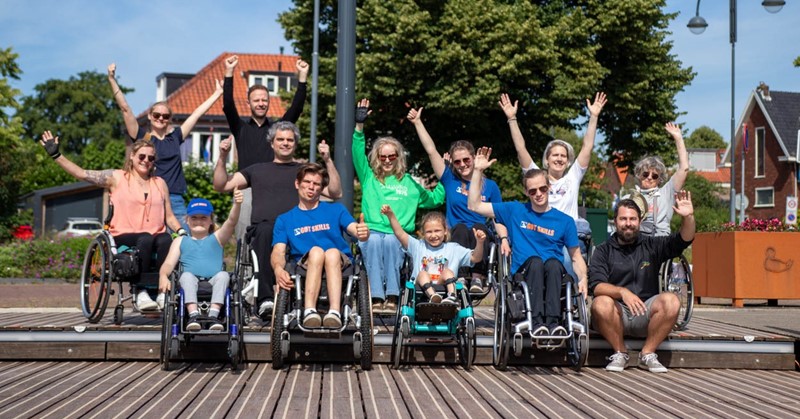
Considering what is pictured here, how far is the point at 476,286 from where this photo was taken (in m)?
7.19

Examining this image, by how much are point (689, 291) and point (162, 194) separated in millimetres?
4412

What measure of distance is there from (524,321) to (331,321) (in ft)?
4.43

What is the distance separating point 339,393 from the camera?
5.86 m

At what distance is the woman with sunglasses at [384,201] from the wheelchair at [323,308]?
743 millimetres

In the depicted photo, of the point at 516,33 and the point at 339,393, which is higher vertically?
the point at 516,33

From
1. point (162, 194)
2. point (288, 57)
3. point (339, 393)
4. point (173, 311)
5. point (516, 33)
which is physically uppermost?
point (288, 57)

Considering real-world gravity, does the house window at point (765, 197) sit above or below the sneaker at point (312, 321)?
above

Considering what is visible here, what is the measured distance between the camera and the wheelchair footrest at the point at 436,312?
6.72 meters

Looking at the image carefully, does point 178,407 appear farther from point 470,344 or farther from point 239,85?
point 239,85

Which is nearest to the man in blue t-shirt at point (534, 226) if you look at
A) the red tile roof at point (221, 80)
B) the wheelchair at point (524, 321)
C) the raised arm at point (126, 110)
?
the wheelchair at point (524, 321)

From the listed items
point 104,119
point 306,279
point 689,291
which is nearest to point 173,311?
point 306,279

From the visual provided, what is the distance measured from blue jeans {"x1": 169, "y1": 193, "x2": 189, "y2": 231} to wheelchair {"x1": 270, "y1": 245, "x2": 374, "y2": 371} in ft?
5.75

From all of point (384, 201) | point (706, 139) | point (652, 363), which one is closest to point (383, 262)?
point (384, 201)

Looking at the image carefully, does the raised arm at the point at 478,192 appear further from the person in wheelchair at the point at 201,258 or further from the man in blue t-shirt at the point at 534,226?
the person in wheelchair at the point at 201,258
